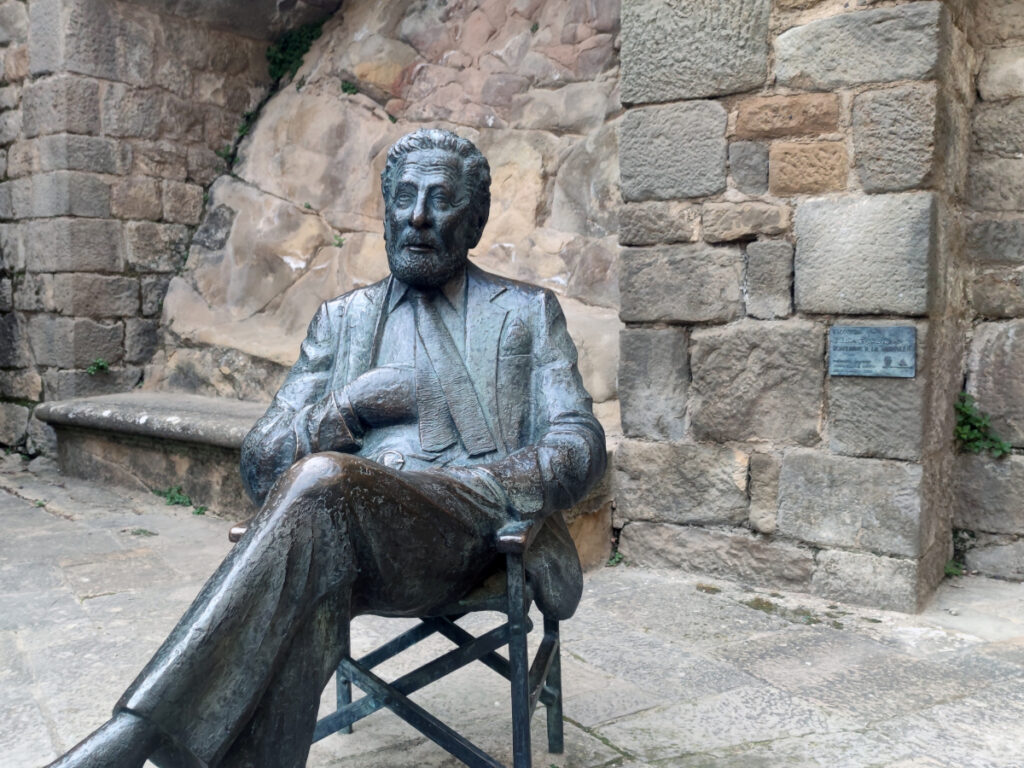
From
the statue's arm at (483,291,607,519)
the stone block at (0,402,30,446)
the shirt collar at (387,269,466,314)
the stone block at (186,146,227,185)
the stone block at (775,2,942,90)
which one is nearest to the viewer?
the statue's arm at (483,291,607,519)

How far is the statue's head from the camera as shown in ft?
6.95

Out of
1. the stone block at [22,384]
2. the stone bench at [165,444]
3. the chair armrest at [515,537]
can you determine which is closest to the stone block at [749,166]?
the stone bench at [165,444]

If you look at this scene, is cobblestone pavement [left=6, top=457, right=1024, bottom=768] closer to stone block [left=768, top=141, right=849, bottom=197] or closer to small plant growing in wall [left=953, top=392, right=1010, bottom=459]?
small plant growing in wall [left=953, top=392, right=1010, bottom=459]

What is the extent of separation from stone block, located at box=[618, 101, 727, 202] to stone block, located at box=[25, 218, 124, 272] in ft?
11.8

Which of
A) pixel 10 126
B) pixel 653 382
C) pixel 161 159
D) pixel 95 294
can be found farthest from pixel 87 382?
pixel 653 382

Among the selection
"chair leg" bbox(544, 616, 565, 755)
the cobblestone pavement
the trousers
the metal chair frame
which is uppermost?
the trousers

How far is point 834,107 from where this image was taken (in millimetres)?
3371

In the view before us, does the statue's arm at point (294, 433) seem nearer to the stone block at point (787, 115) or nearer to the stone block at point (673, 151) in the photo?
the stone block at point (673, 151)

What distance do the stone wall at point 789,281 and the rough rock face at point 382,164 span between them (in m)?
0.88

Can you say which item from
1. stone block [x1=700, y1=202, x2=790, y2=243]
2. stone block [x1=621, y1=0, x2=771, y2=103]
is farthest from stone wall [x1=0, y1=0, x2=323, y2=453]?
stone block [x1=700, y1=202, x2=790, y2=243]

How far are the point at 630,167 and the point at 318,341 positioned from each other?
6.09 ft

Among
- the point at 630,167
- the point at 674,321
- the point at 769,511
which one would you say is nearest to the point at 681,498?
the point at 769,511

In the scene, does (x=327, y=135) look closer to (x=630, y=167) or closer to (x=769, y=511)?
(x=630, y=167)

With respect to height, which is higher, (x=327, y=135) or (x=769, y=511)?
(x=327, y=135)
